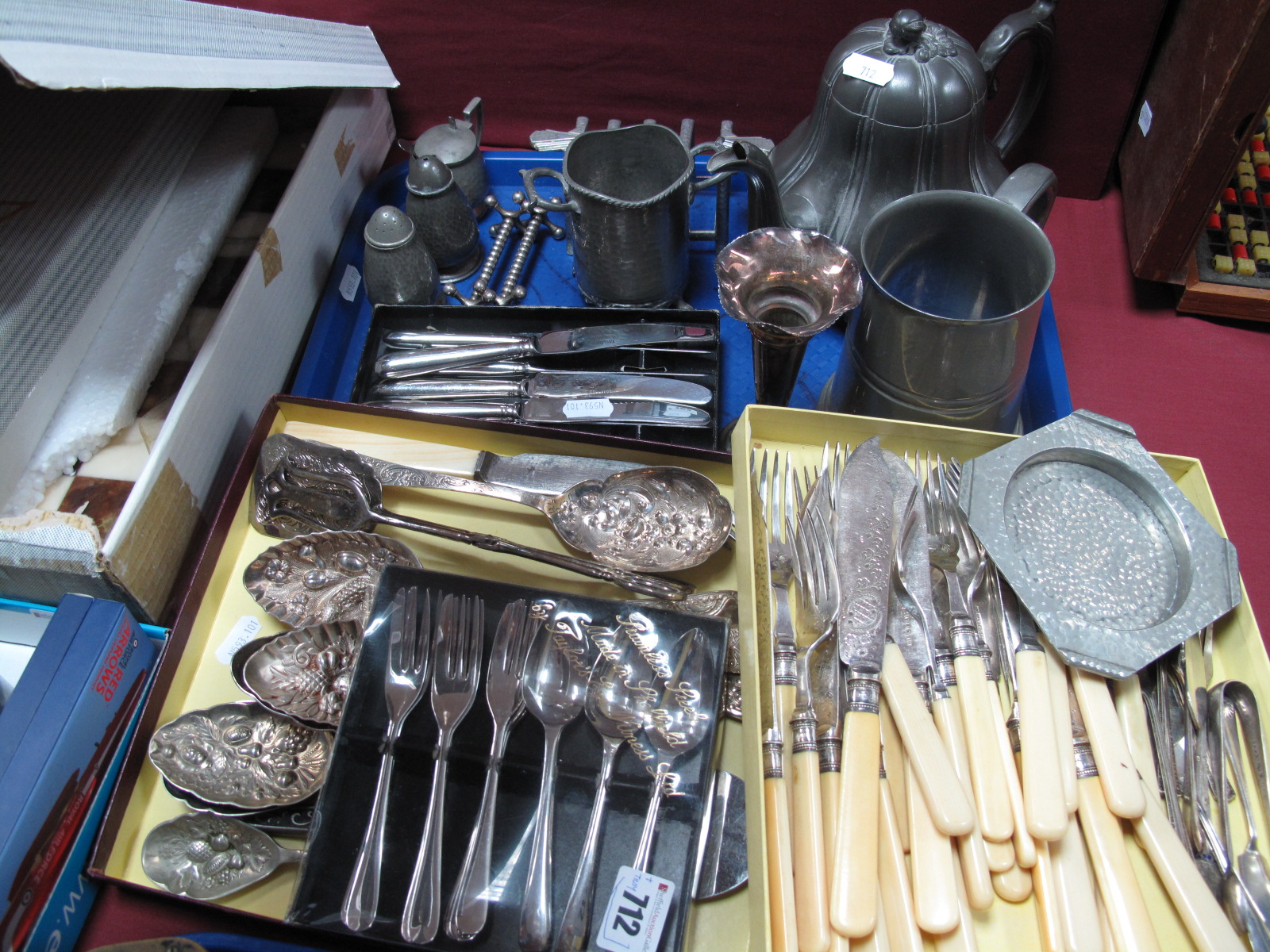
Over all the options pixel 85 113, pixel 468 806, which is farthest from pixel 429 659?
pixel 85 113

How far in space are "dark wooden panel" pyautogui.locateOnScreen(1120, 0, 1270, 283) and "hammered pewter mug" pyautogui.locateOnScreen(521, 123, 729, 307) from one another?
1.63 feet

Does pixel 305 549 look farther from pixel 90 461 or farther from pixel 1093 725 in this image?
pixel 1093 725

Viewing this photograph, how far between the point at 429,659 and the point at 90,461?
0.39 metres

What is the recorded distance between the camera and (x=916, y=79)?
751 millimetres

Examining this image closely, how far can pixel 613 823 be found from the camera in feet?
1.71

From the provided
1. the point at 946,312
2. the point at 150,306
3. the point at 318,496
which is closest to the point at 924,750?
the point at 946,312

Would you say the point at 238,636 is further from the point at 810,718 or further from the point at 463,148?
the point at 463,148

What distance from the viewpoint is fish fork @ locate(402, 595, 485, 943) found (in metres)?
0.49

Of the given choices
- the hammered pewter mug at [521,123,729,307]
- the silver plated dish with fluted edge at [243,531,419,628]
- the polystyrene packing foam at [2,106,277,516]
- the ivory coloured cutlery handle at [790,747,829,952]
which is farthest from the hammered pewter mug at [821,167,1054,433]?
the polystyrene packing foam at [2,106,277,516]

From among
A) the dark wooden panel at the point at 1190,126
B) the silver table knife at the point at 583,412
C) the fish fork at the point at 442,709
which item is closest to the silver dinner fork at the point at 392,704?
the fish fork at the point at 442,709

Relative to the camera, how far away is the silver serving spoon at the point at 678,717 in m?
0.52

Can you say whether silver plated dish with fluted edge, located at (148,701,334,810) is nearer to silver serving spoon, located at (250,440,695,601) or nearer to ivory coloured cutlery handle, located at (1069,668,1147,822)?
silver serving spoon, located at (250,440,695,601)

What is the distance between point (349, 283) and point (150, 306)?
25cm

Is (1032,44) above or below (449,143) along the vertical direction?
above
